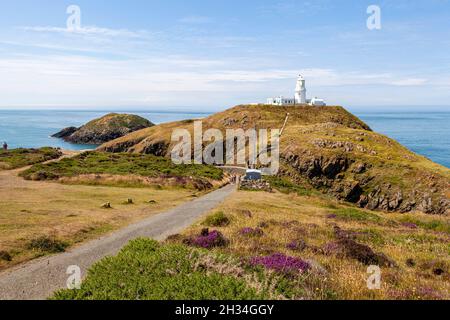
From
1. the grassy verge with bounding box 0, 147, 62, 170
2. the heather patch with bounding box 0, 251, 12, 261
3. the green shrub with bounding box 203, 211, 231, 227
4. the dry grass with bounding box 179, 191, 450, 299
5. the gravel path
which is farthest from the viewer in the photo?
the grassy verge with bounding box 0, 147, 62, 170

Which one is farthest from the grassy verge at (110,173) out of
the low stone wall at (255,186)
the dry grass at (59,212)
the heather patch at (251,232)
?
the heather patch at (251,232)

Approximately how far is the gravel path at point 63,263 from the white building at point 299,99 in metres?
125

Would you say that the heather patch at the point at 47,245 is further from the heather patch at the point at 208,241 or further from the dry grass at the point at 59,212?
the heather patch at the point at 208,241

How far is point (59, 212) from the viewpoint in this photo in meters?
28.1

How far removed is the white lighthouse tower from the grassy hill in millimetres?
33539

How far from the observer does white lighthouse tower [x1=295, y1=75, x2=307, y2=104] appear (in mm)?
152875

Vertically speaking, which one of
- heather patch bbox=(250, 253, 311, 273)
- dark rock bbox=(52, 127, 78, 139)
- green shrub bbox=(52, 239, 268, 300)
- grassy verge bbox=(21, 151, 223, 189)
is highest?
dark rock bbox=(52, 127, 78, 139)

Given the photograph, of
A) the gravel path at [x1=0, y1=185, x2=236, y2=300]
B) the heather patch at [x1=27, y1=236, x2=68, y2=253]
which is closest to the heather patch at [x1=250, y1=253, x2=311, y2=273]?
the gravel path at [x1=0, y1=185, x2=236, y2=300]

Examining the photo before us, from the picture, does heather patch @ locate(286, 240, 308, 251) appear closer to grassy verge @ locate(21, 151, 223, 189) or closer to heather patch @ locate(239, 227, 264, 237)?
heather patch @ locate(239, 227, 264, 237)

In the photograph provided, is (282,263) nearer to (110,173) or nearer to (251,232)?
(251,232)

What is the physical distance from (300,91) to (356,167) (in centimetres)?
7674
